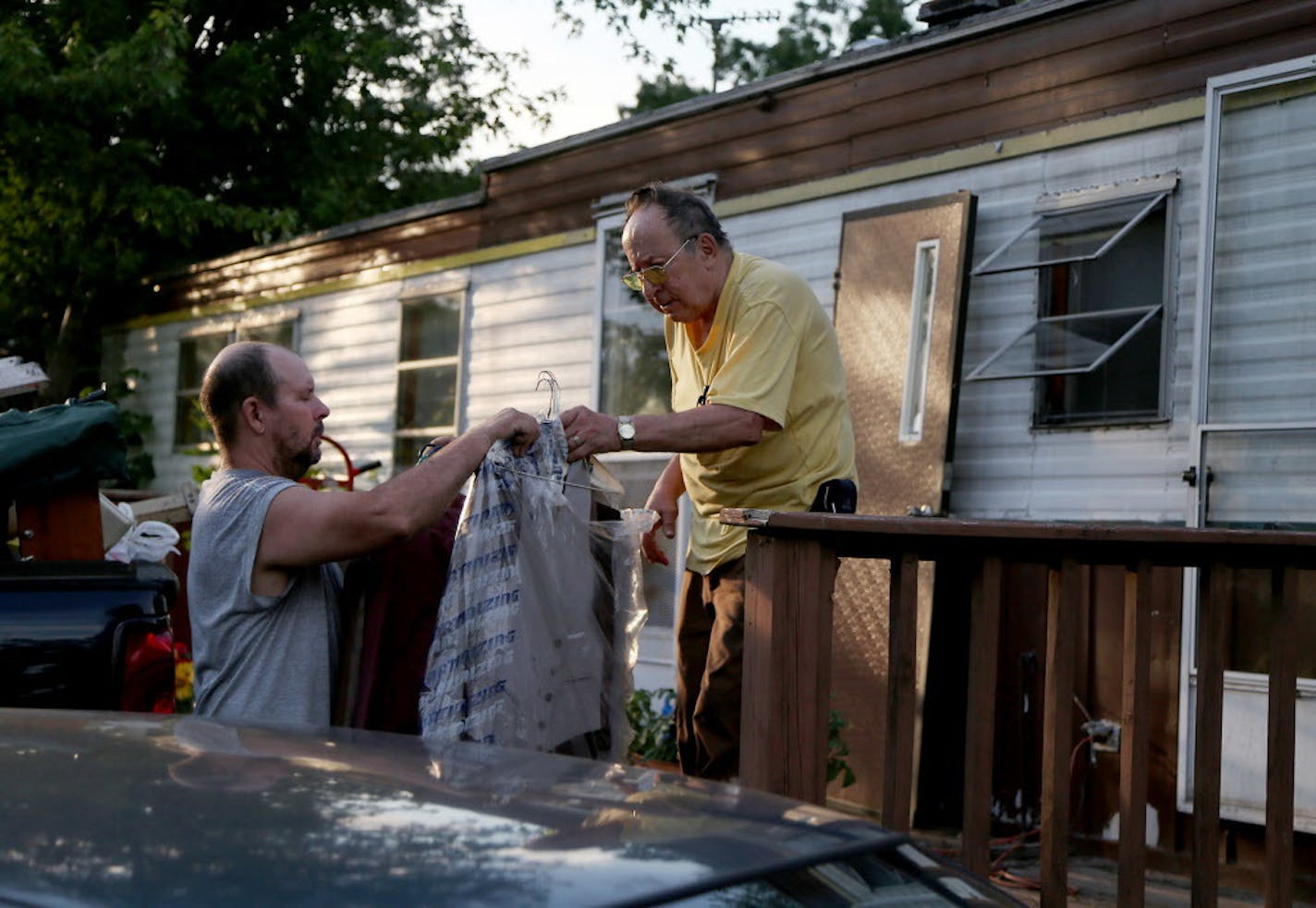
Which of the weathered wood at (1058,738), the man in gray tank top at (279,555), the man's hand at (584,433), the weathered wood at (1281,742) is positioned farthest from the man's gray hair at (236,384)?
the weathered wood at (1281,742)

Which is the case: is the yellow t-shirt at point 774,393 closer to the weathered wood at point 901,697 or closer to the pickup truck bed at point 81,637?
the weathered wood at point 901,697

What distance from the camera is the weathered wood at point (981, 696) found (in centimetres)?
295

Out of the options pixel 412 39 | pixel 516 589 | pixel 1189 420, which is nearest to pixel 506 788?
pixel 516 589

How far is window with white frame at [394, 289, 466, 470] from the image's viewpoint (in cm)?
1031

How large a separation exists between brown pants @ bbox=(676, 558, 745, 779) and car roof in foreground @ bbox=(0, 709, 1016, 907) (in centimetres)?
157

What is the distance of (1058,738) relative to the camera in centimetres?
308

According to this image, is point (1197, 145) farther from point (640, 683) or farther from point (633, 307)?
point (640, 683)

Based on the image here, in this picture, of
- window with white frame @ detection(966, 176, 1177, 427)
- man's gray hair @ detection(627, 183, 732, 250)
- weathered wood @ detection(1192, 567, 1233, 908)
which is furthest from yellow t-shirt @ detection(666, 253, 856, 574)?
window with white frame @ detection(966, 176, 1177, 427)

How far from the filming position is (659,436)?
332 centimetres

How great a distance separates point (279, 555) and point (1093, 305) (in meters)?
4.55

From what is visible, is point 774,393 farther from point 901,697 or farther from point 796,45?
point 796,45

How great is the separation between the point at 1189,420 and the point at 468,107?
12454 mm

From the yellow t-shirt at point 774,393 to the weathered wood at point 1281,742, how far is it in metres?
1.06

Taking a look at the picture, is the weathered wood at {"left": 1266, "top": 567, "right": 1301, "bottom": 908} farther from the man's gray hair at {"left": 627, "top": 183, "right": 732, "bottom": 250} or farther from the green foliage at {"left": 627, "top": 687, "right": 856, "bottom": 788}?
the green foliage at {"left": 627, "top": 687, "right": 856, "bottom": 788}
